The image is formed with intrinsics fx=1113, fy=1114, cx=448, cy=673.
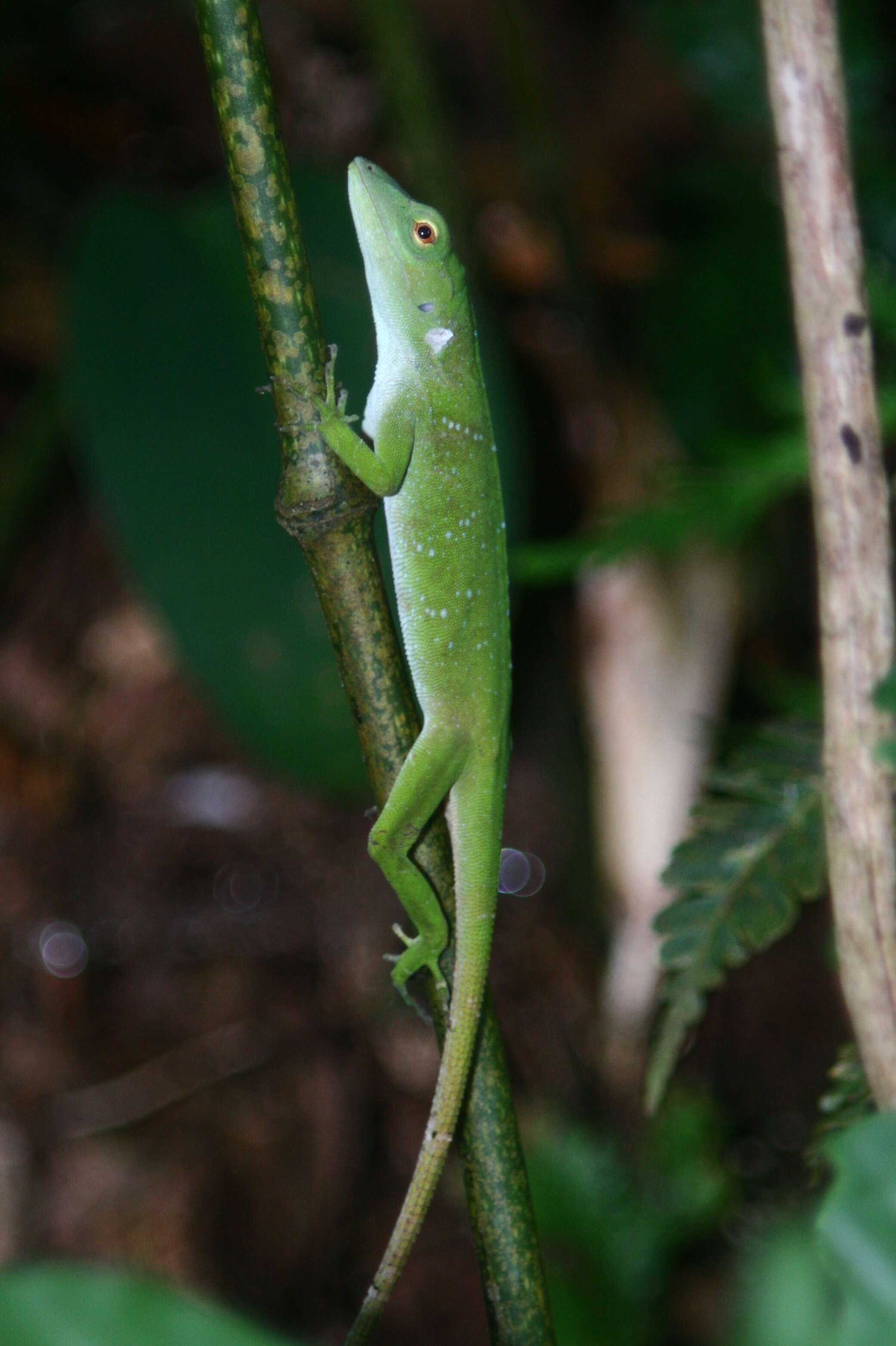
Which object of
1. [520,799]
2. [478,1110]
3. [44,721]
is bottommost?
[520,799]

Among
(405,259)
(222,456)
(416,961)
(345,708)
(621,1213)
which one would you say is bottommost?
(621,1213)

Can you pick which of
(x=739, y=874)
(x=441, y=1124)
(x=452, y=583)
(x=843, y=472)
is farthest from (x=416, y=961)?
(x=843, y=472)

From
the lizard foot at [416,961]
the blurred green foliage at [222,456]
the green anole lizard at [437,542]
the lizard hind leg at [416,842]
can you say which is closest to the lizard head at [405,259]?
the green anole lizard at [437,542]

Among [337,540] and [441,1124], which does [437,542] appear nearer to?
[337,540]

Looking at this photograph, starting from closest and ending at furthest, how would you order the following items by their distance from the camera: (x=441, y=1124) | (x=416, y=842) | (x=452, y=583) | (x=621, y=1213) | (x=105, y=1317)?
(x=105, y=1317)
(x=441, y=1124)
(x=416, y=842)
(x=452, y=583)
(x=621, y=1213)

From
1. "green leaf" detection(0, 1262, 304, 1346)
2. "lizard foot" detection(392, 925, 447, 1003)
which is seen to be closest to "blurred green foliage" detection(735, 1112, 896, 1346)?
"green leaf" detection(0, 1262, 304, 1346)

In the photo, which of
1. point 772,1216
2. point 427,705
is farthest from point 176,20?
point 772,1216

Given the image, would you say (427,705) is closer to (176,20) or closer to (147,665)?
(147,665)

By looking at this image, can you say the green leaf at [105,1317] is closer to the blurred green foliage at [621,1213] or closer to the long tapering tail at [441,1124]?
the long tapering tail at [441,1124]
